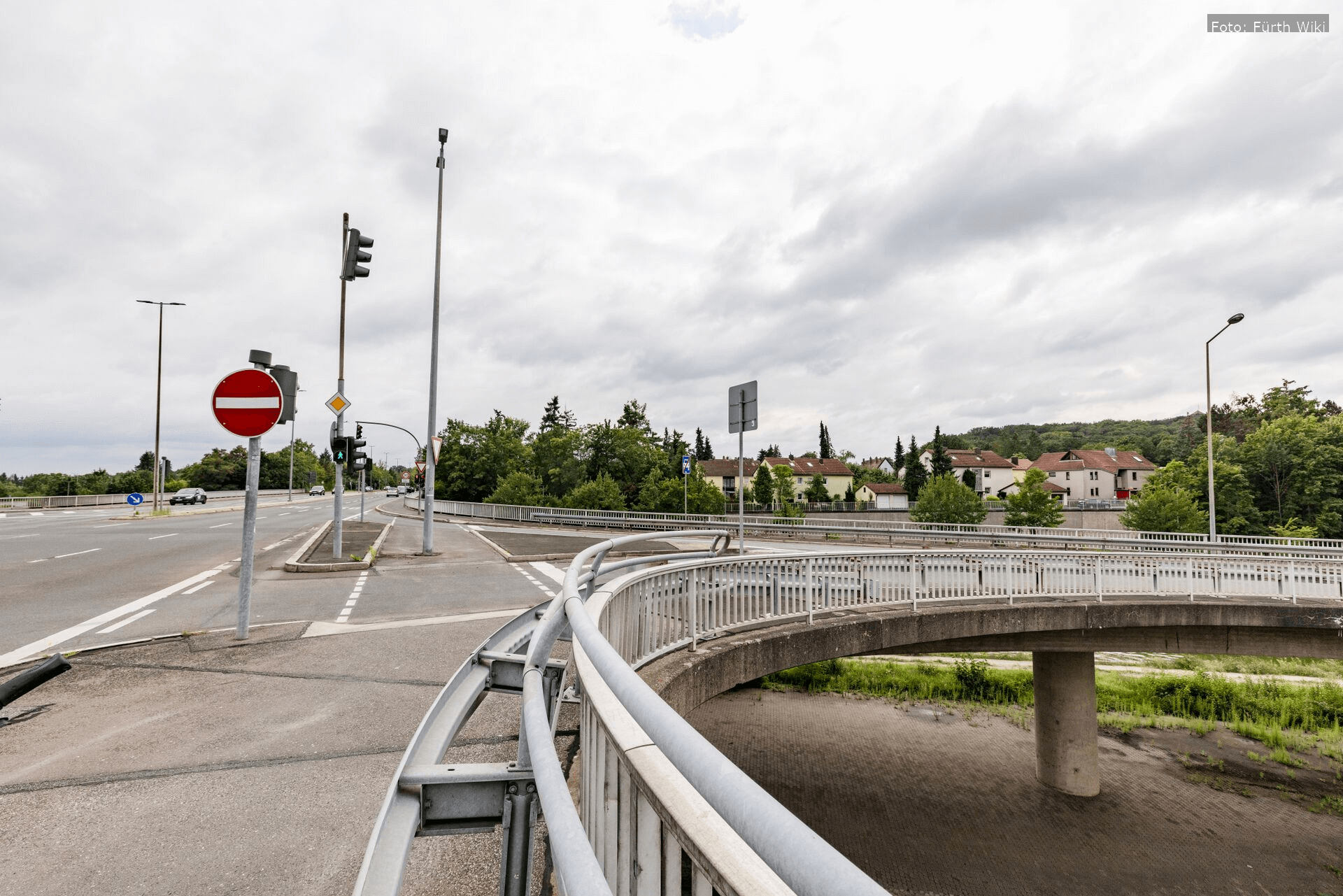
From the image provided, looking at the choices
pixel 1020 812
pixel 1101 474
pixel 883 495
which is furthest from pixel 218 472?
pixel 1101 474

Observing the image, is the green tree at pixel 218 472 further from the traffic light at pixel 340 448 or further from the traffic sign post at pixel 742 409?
the traffic sign post at pixel 742 409

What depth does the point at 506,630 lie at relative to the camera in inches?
146

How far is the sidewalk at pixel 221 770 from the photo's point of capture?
2.99 m

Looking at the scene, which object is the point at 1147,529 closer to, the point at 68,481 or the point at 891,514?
the point at 891,514

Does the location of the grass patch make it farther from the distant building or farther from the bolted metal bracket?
the distant building

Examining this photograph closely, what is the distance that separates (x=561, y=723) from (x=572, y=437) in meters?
59.6

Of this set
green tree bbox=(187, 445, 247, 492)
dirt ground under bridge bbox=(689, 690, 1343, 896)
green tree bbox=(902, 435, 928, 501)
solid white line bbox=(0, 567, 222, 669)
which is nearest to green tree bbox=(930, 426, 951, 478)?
green tree bbox=(902, 435, 928, 501)

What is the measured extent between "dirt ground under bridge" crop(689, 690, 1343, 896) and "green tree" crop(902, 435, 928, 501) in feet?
251

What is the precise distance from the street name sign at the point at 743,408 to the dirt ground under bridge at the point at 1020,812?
597 cm

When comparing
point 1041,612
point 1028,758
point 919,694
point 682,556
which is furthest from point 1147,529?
point 682,556

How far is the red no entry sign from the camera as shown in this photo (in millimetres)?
7285

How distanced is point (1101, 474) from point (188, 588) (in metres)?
121

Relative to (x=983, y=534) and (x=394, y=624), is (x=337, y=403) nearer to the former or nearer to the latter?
(x=394, y=624)

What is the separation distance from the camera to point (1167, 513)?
1435 inches
